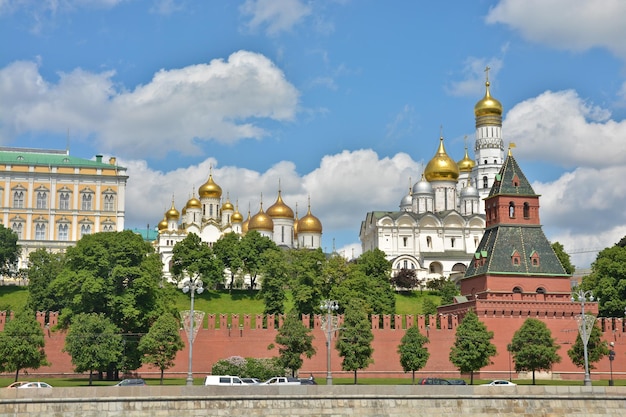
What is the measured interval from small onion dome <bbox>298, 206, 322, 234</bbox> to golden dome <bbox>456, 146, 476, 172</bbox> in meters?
22.5

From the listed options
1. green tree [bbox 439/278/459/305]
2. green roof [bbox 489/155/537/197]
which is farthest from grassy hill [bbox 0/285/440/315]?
green roof [bbox 489/155/537/197]

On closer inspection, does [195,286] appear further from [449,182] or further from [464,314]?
[449,182]

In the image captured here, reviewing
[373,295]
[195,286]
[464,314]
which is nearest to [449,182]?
[373,295]

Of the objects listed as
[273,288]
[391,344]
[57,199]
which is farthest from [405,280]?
[57,199]

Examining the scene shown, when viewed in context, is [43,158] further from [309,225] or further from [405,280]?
[405,280]

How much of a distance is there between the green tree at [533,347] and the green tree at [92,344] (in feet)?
85.7

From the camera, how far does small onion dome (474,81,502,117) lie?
13412 cm

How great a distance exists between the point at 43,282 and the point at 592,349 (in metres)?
45.3

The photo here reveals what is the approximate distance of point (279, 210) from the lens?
13038cm

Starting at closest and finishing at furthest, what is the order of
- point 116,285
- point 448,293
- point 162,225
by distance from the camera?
point 116,285, point 448,293, point 162,225

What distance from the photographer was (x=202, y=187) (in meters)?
134

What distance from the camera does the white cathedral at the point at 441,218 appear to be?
4710 inches

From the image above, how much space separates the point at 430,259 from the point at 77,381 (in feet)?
206

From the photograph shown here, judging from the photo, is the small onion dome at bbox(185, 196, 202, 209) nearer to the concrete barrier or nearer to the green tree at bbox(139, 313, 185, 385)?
the green tree at bbox(139, 313, 185, 385)
